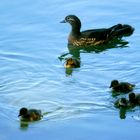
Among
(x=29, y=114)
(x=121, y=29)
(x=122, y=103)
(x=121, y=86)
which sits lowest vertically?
(x=29, y=114)

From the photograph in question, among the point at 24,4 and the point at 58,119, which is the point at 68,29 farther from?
the point at 58,119

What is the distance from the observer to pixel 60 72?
11789 mm

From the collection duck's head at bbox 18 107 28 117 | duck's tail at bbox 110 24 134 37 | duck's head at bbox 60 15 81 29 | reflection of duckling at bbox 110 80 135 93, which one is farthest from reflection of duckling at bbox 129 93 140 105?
duck's head at bbox 60 15 81 29

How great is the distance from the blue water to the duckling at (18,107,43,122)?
4.2 inches

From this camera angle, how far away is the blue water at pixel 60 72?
9.72m

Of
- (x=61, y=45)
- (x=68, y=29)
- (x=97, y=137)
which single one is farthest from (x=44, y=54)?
(x=97, y=137)

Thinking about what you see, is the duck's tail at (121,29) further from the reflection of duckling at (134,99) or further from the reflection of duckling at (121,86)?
the reflection of duckling at (134,99)

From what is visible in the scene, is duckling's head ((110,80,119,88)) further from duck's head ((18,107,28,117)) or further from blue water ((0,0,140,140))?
duck's head ((18,107,28,117))

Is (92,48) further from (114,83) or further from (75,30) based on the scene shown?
(114,83)

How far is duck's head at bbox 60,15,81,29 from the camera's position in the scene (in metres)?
13.6

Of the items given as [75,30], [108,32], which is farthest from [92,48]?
[75,30]

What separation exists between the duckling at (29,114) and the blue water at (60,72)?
11 centimetres

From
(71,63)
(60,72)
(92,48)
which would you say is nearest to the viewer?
(60,72)

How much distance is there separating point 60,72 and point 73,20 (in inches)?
82.6
